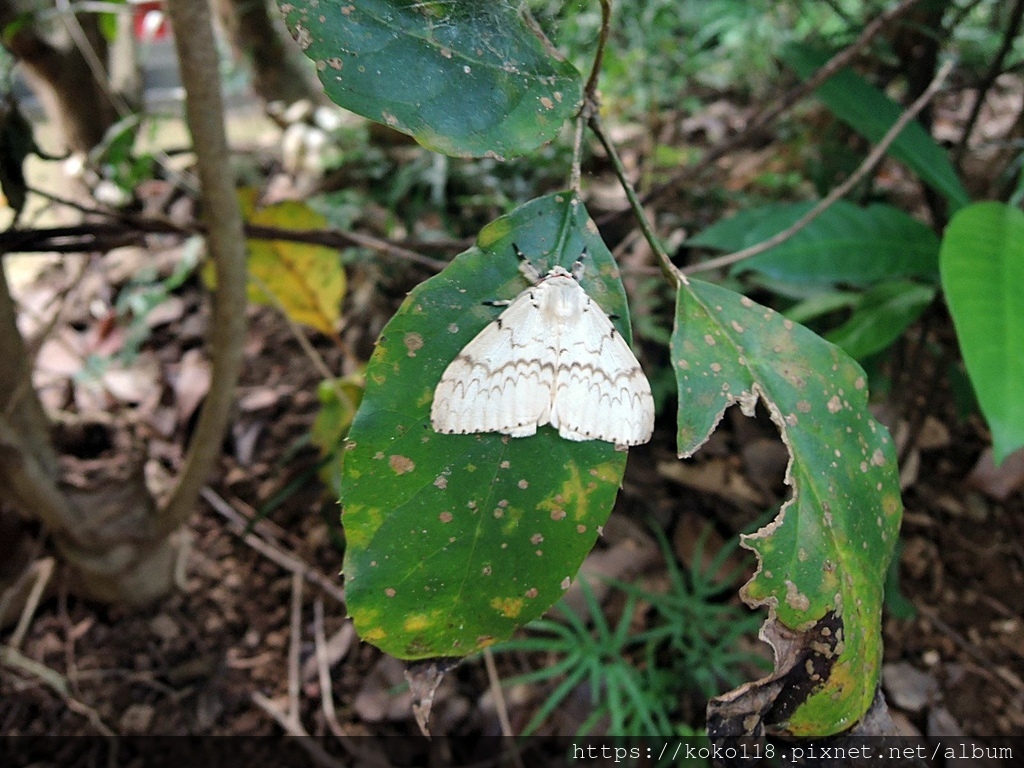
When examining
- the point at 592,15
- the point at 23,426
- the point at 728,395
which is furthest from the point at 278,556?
the point at 592,15

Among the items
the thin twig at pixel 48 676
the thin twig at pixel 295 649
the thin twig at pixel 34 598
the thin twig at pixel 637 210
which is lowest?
the thin twig at pixel 295 649

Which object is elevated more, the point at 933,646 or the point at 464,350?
the point at 464,350

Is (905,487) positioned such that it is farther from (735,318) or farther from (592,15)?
(592,15)

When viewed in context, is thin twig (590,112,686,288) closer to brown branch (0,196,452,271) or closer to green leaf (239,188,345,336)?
brown branch (0,196,452,271)

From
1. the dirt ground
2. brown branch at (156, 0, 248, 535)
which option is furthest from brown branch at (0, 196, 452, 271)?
the dirt ground

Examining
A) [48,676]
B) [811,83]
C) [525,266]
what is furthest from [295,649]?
[811,83]

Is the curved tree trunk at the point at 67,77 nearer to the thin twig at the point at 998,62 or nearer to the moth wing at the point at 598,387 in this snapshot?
the moth wing at the point at 598,387

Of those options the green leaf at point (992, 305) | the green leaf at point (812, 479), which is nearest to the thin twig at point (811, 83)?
the green leaf at point (992, 305)
